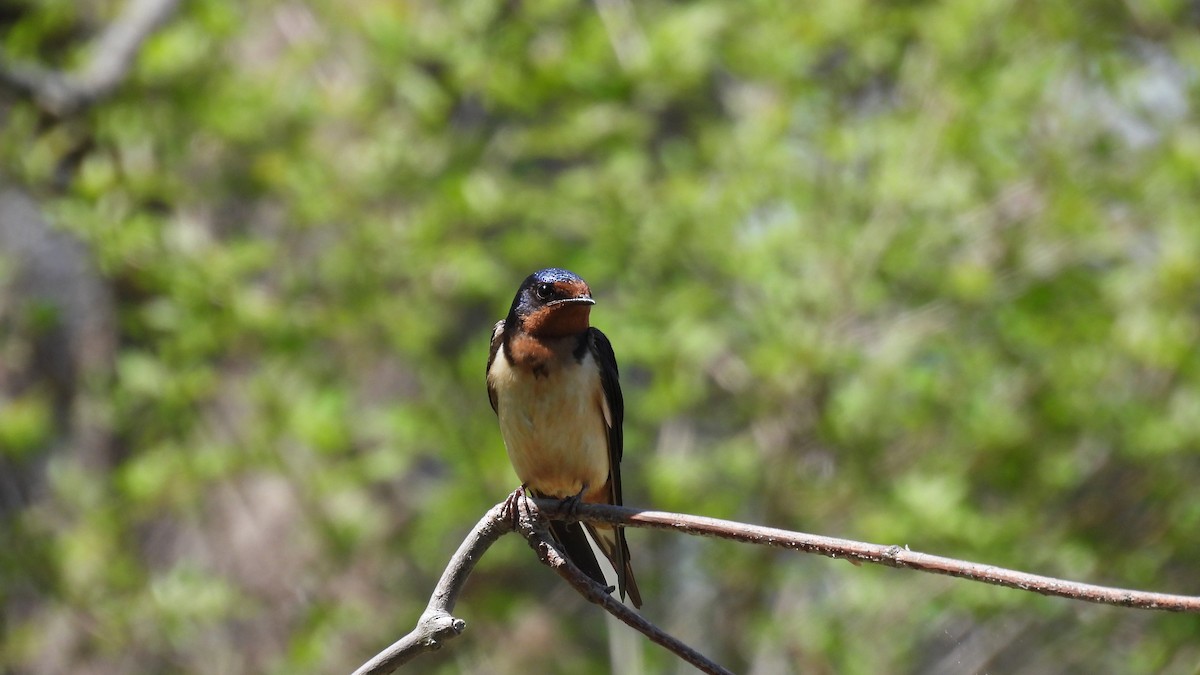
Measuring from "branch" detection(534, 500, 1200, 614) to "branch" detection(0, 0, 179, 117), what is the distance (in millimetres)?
5183

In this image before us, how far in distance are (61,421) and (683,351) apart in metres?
3.10

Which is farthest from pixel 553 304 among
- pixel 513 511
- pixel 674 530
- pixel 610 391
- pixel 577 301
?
pixel 674 530

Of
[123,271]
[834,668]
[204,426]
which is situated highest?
[123,271]

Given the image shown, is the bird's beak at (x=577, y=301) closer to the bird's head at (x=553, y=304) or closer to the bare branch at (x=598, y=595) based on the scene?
the bird's head at (x=553, y=304)

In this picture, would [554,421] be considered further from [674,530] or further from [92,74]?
[92,74]

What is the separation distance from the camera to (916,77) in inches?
253

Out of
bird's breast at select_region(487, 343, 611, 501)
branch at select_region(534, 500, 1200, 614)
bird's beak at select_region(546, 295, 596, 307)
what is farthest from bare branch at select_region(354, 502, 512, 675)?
bird's breast at select_region(487, 343, 611, 501)

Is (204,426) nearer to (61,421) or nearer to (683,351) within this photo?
(61,421)

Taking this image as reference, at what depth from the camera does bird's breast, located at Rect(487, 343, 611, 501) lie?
3.52 meters

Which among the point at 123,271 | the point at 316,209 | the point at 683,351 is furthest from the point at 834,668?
the point at 123,271

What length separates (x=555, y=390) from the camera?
3.51 meters

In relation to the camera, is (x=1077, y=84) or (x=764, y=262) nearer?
(x=764, y=262)

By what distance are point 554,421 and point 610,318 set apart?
264 centimetres

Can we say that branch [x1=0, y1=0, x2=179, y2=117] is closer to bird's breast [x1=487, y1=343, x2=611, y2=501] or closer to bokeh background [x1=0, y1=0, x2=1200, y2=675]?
bokeh background [x1=0, y1=0, x2=1200, y2=675]
